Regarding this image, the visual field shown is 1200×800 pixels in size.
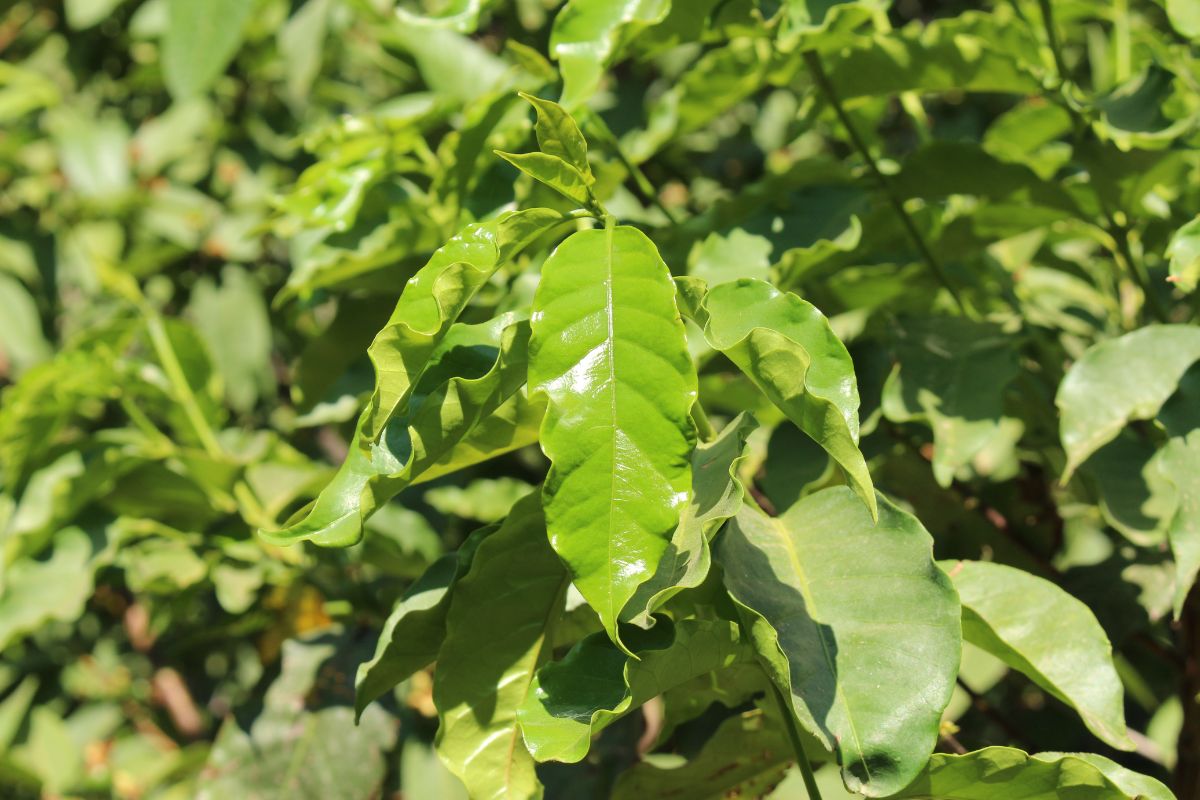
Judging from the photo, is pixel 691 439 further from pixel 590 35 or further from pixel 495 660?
pixel 590 35

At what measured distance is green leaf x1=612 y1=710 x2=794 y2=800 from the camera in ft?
3.19

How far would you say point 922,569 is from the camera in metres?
0.75

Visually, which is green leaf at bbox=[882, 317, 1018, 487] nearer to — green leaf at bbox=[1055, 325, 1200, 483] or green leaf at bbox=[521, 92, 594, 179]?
green leaf at bbox=[1055, 325, 1200, 483]

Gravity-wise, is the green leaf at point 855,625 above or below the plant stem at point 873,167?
below

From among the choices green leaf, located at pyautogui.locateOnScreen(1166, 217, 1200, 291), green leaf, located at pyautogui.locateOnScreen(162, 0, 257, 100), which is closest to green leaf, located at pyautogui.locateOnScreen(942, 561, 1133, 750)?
green leaf, located at pyautogui.locateOnScreen(1166, 217, 1200, 291)

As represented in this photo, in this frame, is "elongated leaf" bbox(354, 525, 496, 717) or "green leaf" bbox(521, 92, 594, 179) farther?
"elongated leaf" bbox(354, 525, 496, 717)

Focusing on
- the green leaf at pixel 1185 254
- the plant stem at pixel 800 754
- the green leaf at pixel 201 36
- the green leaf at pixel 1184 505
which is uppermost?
the green leaf at pixel 1185 254

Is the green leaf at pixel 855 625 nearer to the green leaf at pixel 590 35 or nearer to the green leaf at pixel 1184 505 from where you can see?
the green leaf at pixel 1184 505

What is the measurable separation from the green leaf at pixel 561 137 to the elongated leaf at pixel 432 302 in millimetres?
46

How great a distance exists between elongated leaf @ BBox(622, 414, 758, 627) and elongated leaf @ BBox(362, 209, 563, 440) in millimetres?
170

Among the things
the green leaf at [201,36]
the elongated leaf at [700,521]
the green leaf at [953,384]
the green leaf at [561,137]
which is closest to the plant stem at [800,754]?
the elongated leaf at [700,521]

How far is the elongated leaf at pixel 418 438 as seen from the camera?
0.69m

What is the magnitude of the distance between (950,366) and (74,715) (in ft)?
7.81

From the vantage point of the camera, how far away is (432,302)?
710mm
